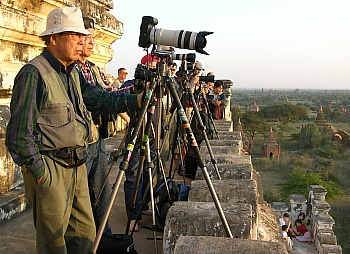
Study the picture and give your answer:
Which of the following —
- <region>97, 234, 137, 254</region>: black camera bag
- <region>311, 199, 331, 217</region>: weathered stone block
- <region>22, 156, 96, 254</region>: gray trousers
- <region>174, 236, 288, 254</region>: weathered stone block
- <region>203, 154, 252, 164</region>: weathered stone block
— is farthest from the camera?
<region>311, 199, 331, 217</region>: weathered stone block

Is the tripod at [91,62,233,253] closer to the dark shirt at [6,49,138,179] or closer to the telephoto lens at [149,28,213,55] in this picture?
the telephoto lens at [149,28,213,55]

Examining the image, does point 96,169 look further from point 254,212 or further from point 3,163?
point 254,212

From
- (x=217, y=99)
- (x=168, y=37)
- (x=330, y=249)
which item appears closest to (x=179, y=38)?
(x=168, y=37)

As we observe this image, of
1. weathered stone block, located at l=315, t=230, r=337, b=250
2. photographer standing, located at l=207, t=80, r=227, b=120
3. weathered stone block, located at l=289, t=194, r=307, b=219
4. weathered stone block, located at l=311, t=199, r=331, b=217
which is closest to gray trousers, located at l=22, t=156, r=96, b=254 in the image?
photographer standing, located at l=207, t=80, r=227, b=120

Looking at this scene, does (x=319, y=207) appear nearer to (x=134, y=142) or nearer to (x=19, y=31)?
(x=19, y=31)

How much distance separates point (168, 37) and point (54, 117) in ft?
3.16

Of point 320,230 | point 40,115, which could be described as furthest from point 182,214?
point 320,230

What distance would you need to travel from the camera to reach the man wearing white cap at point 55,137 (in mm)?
1786

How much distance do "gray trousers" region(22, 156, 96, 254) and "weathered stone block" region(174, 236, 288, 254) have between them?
64 centimetres

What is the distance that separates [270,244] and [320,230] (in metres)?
8.58

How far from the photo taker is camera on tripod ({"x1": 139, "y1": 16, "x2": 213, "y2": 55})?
247cm

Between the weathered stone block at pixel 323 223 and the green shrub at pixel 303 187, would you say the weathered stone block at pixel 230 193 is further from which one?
the green shrub at pixel 303 187

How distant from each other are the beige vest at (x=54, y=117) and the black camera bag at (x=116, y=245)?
2.22 ft

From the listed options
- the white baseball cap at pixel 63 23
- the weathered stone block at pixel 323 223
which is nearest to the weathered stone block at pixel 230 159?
the white baseball cap at pixel 63 23
